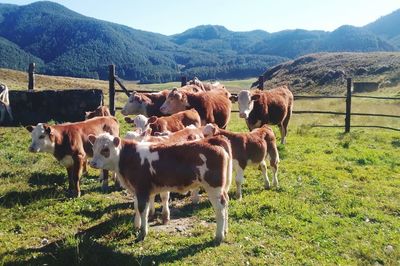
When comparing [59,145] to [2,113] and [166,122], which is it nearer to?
[166,122]

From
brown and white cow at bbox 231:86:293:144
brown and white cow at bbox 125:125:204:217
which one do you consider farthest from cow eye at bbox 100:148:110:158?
brown and white cow at bbox 231:86:293:144

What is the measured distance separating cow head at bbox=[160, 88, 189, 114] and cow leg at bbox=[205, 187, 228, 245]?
6581 millimetres

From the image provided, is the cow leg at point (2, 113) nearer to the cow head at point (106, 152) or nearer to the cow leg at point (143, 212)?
the cow head at point (106, 152)

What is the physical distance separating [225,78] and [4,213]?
599ft

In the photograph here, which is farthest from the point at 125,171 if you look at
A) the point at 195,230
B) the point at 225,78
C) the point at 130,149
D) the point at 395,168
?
the point at 225,78

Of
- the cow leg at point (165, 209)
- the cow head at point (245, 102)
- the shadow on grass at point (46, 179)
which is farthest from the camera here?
the cow head at point (245, 102)

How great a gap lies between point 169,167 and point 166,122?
4035 mm

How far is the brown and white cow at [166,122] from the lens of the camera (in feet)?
35.6

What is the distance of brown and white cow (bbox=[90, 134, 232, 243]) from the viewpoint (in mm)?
7188

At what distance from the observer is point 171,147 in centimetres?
747

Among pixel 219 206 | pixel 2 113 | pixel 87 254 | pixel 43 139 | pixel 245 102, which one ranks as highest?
pixel 245 102

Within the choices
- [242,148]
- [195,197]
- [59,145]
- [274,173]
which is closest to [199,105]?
[274,173]

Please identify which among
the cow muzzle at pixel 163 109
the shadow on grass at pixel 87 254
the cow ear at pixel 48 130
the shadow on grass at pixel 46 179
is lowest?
the shadow on grass at pixel 87 254

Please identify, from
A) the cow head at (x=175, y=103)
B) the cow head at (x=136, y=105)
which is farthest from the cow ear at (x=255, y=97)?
the cow head at (x=136, y=105)
